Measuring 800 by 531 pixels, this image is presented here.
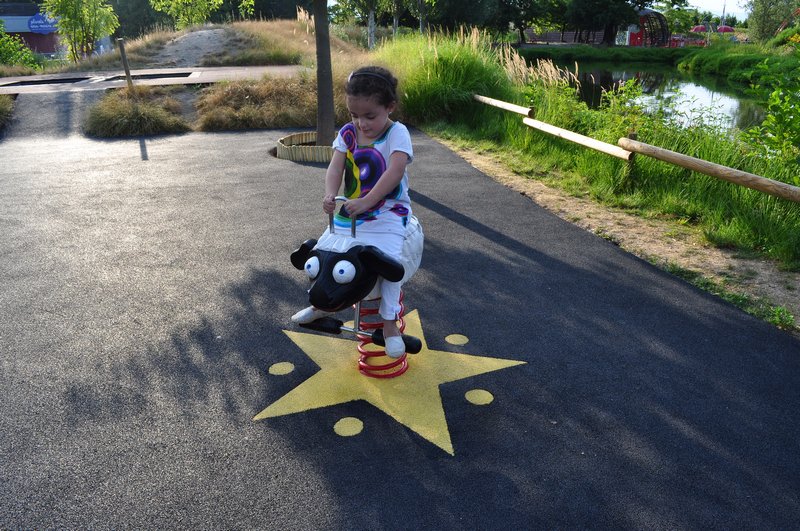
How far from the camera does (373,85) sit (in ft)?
9.79

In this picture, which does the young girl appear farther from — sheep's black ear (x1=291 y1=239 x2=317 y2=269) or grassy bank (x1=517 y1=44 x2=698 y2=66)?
grassy bank (x1=517 y1=44 x2=698 y2=66)

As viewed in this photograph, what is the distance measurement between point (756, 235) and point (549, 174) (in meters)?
3.27

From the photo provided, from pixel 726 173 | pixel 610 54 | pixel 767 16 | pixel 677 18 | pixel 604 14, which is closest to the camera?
pixel 726 173

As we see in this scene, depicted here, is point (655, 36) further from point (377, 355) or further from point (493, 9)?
point (377, 355)

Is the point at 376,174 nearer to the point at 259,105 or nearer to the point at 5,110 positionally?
the point at 259,105

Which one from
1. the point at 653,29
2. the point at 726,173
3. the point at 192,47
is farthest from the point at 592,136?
the point at 653,29

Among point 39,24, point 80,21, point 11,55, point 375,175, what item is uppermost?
point 39,24

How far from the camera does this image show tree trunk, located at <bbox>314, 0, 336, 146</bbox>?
9.01 m

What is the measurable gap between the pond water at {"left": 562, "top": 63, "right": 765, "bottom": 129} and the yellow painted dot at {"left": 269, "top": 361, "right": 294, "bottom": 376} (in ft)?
44.4

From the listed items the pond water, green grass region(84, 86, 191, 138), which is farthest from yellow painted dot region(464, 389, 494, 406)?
the pond water

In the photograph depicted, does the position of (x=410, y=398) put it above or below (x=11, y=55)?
below

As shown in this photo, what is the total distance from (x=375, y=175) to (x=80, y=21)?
94.5 feet

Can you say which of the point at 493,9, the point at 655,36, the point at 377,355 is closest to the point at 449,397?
the point at 377,355

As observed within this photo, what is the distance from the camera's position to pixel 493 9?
43812mm
